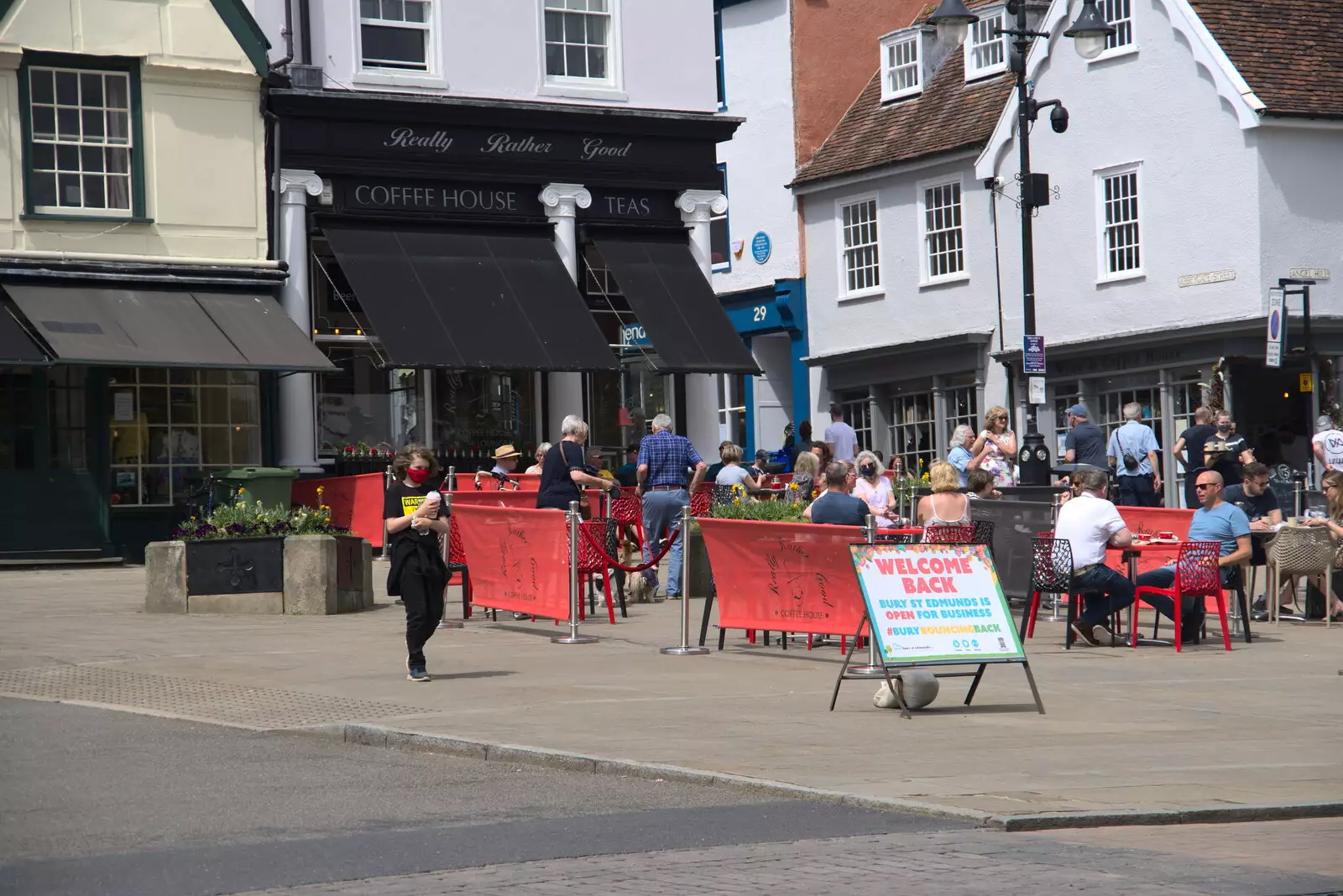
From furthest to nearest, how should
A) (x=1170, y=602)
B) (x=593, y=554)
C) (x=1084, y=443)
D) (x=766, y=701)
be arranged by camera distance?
(x=1084, y=443)
(x=593, y=554)
(x=1170, y=602)
(x=766, y=701)

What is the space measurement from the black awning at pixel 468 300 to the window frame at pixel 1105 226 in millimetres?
9083

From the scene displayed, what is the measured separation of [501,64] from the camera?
1061 inches

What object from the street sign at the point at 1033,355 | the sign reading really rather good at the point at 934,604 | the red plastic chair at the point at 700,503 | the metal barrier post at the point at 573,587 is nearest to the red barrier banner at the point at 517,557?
the metal barrier post at the point at 573,587

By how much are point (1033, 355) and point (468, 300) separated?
7415mm

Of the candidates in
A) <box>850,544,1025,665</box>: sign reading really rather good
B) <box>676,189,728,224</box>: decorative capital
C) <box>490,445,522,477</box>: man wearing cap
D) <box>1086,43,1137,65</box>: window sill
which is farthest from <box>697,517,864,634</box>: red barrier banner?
<box>1086,43,1137,65</box>: window sill

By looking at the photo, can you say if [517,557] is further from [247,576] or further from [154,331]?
[154,331]

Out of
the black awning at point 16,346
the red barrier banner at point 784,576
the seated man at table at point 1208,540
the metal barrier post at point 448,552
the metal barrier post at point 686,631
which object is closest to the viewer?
the red barrier banner at point 784,576

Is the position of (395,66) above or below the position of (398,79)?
above

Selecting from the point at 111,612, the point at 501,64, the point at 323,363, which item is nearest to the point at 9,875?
the point at 111,612

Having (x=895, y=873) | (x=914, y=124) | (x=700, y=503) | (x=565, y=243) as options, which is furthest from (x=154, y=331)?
(x=895, y=873)

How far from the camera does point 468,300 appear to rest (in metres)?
25.8

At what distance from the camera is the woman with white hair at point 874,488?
19.5 metres

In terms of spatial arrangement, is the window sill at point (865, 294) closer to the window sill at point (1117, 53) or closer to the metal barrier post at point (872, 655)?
the window sill at point (1117, 53)

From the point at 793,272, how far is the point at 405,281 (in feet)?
42.2
